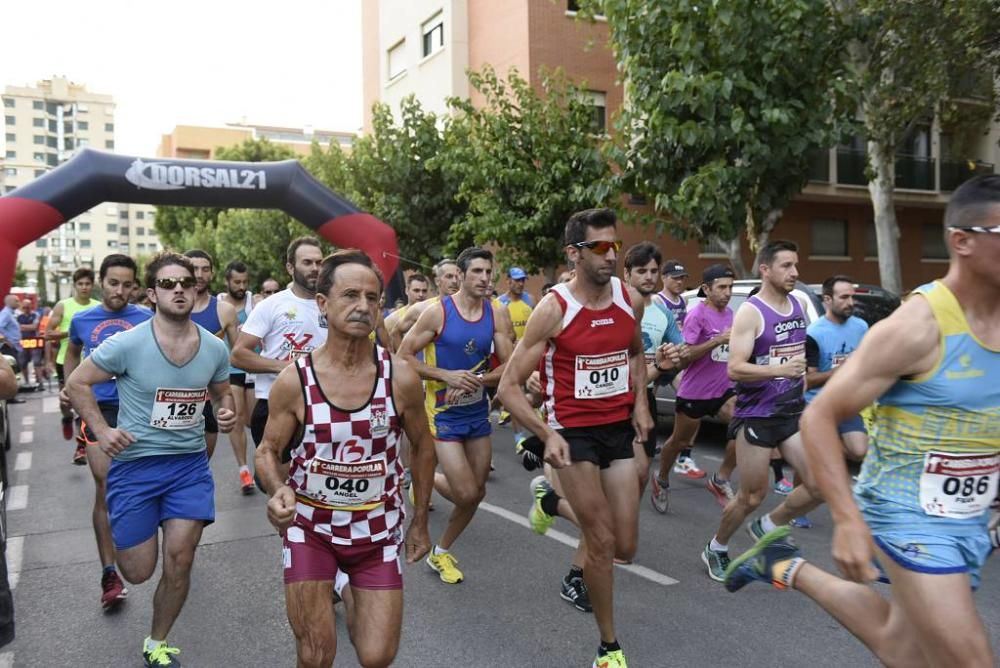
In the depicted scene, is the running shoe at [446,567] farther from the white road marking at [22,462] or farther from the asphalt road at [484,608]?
the white road marking at [22,462]

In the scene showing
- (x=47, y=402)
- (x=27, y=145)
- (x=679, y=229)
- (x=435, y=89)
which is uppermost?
(x=27, y=145)

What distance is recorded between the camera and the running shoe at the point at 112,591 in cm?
498

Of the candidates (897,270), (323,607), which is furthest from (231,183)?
(897,270)

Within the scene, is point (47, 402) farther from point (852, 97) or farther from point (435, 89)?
point (852, 97)

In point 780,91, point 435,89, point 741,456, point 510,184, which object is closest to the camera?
point 741,456

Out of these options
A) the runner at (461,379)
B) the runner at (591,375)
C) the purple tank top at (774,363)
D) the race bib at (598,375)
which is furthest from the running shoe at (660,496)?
the race bib at (598,375)

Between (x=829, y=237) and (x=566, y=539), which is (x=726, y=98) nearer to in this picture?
(x=566, y=539)

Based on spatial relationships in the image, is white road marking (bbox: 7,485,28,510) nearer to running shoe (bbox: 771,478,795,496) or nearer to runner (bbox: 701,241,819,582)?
runner (bbox: 701,241,819,582)

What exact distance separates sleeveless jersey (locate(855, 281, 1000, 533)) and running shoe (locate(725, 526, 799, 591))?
2.55 ft

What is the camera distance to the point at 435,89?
2638 centimetres

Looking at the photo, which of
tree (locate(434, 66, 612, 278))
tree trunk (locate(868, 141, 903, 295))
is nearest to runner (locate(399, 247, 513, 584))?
tree (locate(434, 66, 612, 278))

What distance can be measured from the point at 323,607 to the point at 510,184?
1446cm

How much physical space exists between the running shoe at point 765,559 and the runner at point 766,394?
1534mm

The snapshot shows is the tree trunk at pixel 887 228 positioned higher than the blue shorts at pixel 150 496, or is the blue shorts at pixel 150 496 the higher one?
the tree trunk at pixel 887 228
